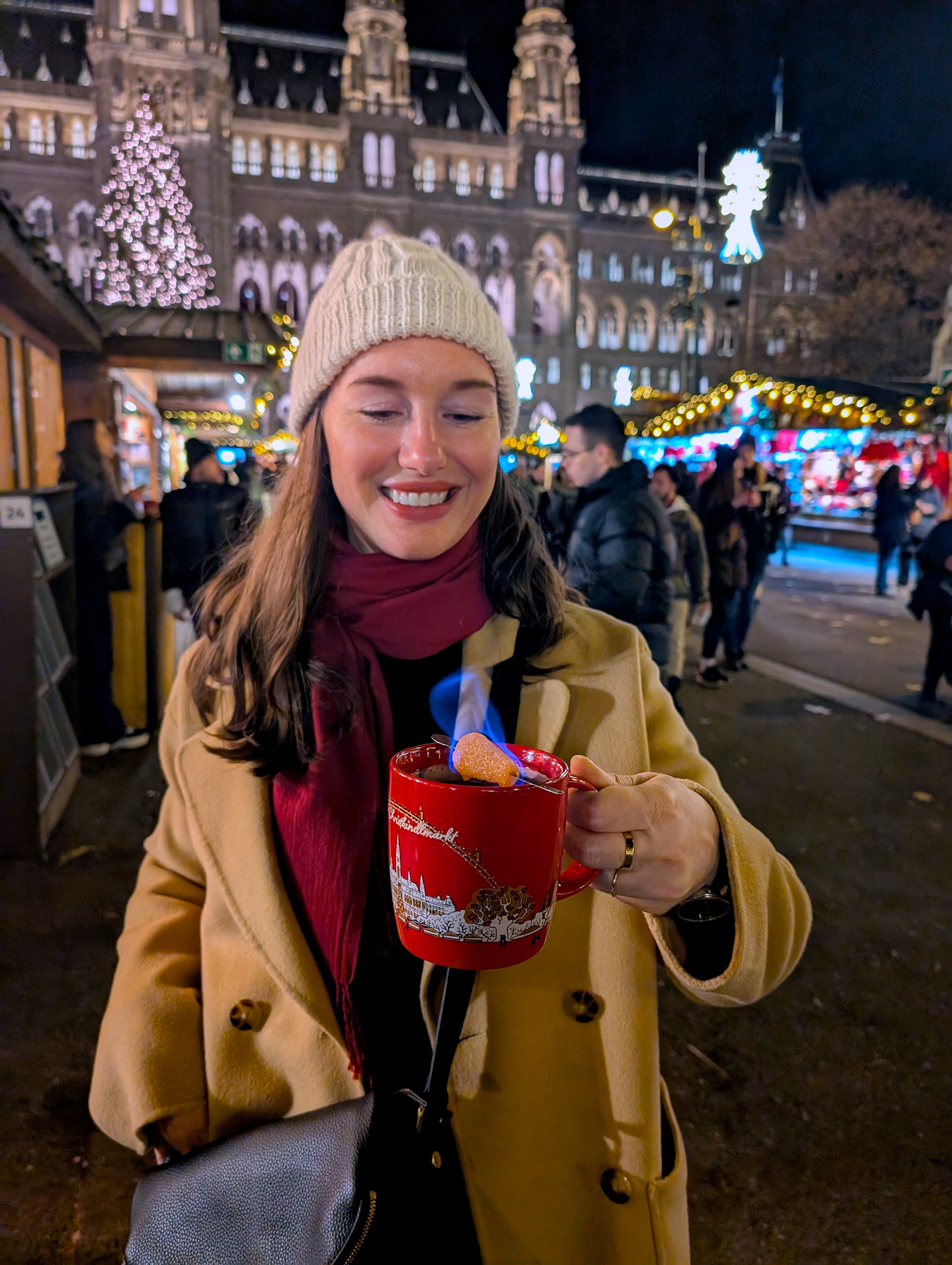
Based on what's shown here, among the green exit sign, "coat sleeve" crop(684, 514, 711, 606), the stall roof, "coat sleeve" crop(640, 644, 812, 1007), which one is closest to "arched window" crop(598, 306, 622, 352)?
the stall roof

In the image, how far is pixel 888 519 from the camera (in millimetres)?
12133

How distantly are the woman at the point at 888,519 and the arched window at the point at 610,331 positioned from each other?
157ft

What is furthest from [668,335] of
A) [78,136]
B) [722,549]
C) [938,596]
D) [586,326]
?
[938,596]

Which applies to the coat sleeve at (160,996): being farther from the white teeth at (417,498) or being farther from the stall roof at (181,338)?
the stall roof at (181,338)

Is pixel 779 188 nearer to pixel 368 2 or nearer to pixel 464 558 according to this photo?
pixel 368 2

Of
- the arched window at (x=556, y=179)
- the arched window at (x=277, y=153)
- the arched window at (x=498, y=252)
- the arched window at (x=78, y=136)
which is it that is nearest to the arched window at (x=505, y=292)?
the arched window at (x=498, y=252)

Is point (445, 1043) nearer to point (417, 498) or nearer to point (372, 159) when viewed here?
point (417, 498)

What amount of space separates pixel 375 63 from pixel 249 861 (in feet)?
192

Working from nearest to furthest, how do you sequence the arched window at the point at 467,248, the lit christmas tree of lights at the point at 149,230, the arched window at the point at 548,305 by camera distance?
the lit christmas tree of lights at the point at 149,230, the arched window at the point at 467,248, the arched window at the point at 548,305

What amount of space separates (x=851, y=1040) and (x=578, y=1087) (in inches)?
77.7

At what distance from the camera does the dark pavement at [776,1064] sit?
75.9 inches

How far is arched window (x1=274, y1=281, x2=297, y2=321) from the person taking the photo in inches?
1880

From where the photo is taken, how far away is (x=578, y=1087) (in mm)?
1061

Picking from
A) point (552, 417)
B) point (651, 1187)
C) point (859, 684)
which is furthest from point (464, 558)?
point (552, 417)
